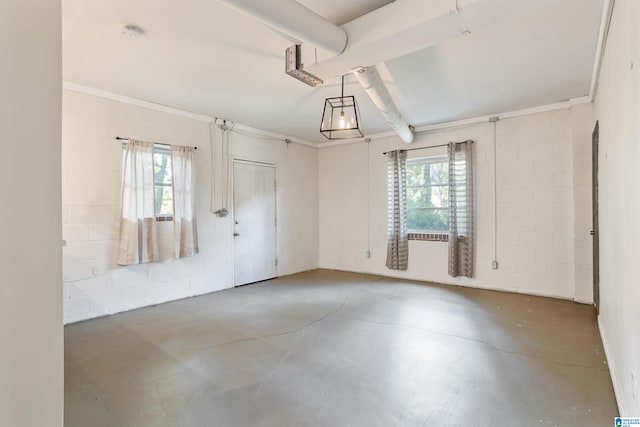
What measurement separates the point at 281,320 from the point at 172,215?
209 cm

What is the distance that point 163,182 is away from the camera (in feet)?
13.7

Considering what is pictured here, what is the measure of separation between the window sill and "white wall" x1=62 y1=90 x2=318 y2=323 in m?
3.05

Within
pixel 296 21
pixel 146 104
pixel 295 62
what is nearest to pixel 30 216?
pixel 296 21

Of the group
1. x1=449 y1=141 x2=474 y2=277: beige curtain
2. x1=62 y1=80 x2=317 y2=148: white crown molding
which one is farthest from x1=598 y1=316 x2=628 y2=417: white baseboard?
x1=62 y1=80 x2=317 y2=148: white crown molding

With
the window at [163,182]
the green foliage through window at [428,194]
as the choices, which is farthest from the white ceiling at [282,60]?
the green foliage through window at [428,194]

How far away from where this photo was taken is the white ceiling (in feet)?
7.38

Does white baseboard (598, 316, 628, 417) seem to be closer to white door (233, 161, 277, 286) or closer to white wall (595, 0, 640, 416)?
white wall (595, 0, 640, 416)

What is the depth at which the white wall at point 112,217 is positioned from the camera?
3.46 meters

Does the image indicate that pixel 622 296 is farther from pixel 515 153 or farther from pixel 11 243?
pixel 515 153

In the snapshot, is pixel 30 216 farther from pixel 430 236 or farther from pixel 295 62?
pixel 430 236

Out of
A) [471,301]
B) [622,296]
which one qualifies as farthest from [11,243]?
[471,301]

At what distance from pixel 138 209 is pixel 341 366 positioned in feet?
10.00

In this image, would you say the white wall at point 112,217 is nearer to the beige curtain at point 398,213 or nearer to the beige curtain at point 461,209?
the beige curtain at point 398,213

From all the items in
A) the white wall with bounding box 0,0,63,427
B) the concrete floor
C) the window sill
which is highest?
the white wall with bounding box 0,0,63,427
